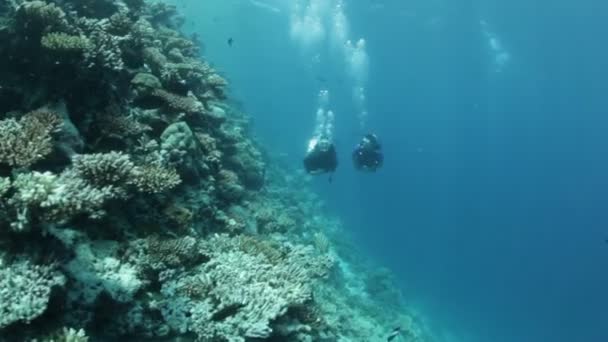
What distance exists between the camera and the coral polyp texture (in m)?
4.20

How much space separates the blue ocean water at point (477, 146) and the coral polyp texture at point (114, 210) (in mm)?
10304

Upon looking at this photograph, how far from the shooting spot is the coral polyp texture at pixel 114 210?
4199 mm

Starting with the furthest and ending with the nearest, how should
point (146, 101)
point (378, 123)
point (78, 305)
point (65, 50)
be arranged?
point (378, 123) < point (146, 101) < point (65, 50) < point (78, 305)

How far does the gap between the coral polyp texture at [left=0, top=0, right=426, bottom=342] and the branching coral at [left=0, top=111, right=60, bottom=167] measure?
19mm

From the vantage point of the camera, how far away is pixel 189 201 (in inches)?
293

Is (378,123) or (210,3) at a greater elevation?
(378,123)

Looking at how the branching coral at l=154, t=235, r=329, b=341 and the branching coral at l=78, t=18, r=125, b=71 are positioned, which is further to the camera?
the branching coral at l=78, t=18, r=125, b=71

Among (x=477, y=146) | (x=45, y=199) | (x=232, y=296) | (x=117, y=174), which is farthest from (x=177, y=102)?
(x=477, y=146)

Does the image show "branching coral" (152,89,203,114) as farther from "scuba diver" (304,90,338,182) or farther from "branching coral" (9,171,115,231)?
"scuba diver" (304,90,338,182)

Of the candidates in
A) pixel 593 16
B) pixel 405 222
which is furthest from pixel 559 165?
pixel 593 16

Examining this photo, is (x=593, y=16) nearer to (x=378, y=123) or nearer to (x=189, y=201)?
(x=189, y=201)

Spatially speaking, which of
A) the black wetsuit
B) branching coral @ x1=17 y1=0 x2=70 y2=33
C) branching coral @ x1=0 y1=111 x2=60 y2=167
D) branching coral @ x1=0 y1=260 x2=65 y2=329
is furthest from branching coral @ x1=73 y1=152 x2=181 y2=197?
the black wetsuit

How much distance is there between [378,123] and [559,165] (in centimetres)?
7571

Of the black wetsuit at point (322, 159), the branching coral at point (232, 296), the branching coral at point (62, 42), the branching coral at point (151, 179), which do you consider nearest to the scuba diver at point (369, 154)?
the black wetsuit at point (322, 159)
